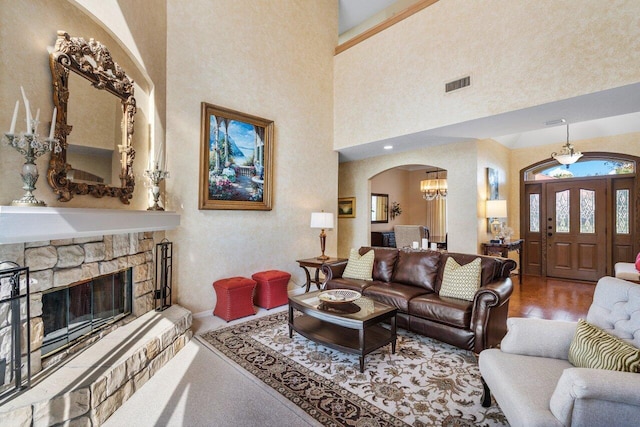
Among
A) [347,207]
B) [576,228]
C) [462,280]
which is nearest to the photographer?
[462,280]

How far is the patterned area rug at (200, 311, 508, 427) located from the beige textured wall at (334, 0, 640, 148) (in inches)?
124

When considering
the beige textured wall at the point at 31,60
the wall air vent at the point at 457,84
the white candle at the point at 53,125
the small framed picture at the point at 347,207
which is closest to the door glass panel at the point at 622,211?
the wall air vent at the point at 457,84

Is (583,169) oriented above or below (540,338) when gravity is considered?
above

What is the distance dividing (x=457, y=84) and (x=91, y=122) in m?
4.36

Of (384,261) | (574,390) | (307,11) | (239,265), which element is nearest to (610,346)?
(574,390)

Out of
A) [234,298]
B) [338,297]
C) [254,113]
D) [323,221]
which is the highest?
[254,113]

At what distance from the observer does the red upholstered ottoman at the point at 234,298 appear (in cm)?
382

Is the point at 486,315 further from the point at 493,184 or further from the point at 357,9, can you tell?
the point at 357,9

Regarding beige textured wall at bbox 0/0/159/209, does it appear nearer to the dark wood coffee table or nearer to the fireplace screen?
the fireplace screen

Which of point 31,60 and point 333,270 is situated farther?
point 333,270

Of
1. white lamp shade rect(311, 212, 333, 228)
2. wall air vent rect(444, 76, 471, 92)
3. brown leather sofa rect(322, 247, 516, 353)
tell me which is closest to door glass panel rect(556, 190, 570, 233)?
wall air vent rect(444, 76, 471, 92)

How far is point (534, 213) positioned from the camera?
680 cm

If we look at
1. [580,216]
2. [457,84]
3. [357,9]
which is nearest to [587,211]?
[580,216]

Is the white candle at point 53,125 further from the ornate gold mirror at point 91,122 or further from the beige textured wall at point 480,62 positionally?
the beige textured wall at point 480,62
